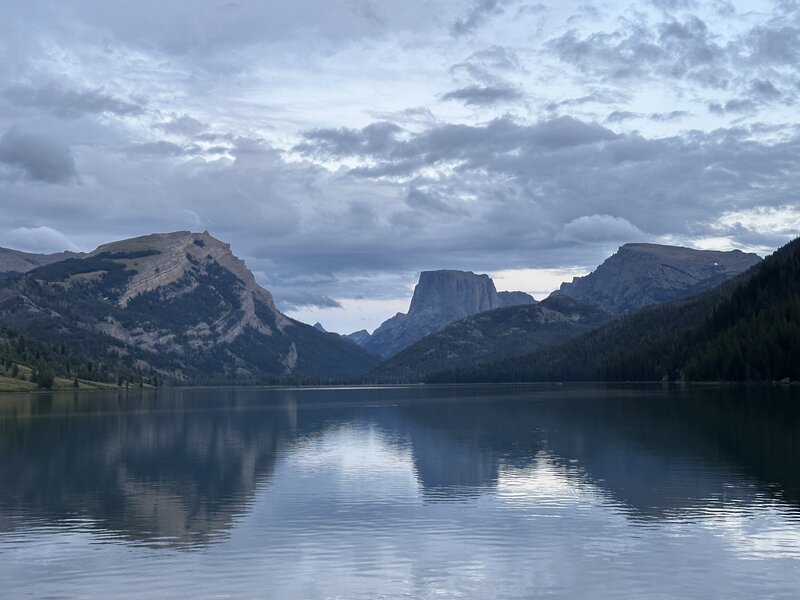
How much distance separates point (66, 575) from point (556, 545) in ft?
93.3

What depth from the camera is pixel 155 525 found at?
60500 mm

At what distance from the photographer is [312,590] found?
Answer: 42.6 m

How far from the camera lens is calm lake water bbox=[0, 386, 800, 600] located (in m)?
44.0

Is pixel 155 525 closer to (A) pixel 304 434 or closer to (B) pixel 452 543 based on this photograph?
(B) pixel 452 543

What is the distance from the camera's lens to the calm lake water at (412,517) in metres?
44.0

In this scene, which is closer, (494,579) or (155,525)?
(494,579)

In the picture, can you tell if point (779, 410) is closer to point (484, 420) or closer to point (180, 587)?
point (484, 420)

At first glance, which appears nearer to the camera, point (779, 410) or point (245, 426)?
point (779, 410)

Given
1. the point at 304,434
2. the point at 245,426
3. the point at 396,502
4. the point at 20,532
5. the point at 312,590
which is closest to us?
the point at 312,590

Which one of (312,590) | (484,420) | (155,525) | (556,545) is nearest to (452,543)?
(556,545)

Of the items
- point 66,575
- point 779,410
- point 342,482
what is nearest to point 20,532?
point 66,575

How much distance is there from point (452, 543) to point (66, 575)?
22.6m

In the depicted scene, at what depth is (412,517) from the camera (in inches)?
2454

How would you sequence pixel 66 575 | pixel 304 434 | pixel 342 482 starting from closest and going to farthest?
pixel 66 575 < pixel 342 482 < pixel 304 434
